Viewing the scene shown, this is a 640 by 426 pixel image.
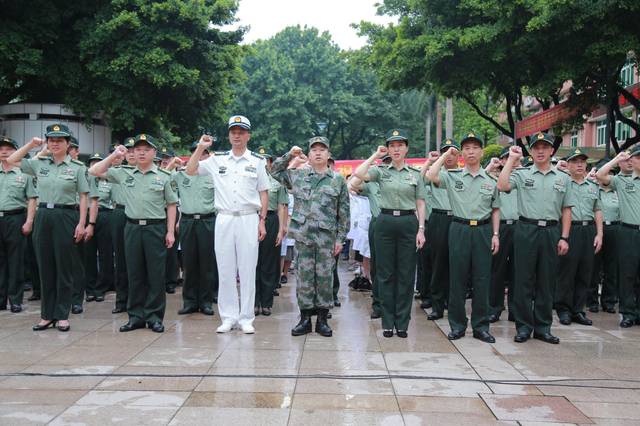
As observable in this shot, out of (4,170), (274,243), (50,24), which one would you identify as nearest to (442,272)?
(274,243)

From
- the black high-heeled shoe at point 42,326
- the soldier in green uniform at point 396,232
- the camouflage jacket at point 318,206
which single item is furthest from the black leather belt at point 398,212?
the black high-heeled shoe at point 42,326

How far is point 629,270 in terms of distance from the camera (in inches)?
305

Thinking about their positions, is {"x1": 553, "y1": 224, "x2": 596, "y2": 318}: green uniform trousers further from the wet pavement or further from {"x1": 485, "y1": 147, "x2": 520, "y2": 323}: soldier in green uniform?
{"x1": 485, "y1": 147, "x2": 520, "y2": 323}: soldier in green uniform

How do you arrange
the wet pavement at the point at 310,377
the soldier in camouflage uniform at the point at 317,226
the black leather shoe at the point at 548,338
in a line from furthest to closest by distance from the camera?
the soldier in camouflage uniform at the point at 317,226 < the black leather shoe at the point at 548,338 < the wet pavement at the point at 310,377

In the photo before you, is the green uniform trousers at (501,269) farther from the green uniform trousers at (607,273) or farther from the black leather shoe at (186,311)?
the black leather shoe at (186,311)

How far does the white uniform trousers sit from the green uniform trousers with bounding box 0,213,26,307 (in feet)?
10.1

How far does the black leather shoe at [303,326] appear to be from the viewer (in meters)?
6.71

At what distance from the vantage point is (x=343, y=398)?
4566 mm

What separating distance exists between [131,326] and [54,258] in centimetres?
111

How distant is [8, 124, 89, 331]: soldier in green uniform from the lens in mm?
6828

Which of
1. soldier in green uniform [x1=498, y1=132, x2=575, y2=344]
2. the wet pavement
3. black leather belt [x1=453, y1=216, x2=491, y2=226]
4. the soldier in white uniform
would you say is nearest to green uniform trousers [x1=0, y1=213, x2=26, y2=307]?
the wet pavement

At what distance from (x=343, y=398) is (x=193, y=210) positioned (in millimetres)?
4146

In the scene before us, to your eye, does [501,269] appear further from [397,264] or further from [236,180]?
[236,180]

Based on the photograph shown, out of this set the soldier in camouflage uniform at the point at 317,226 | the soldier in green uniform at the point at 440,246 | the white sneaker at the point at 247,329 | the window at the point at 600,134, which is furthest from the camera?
the window at the point at 600,134
